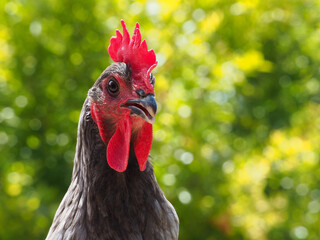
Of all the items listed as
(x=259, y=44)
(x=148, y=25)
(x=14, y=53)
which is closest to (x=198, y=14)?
(x=148, y=25)

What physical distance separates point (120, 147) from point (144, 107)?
0.20 meters

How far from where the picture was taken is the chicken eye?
1.71 meters

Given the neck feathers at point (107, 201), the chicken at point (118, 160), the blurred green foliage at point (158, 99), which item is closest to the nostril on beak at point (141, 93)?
the chicken at point (118, 160)

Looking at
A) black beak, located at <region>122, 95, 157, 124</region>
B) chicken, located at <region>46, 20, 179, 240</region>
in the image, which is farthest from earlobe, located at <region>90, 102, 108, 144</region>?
black beak, located at <region>122, 95, 157, 124</region>

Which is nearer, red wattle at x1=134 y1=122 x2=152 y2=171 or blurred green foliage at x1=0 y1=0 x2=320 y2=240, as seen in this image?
red wattle at x1=134 y1=122 x2=152 y2=171

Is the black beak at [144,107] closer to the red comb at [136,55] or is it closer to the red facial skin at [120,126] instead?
the red facial skin at [120,126]

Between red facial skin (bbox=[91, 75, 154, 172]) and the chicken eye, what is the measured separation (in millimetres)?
12

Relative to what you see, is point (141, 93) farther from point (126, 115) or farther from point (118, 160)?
point (118, 160)

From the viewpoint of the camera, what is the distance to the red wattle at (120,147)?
1689 mm

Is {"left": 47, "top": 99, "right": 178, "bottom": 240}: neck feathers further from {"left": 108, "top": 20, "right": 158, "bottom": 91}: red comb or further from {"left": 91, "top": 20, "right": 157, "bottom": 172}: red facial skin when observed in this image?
{"left": 108, "top": 20, "right": 158, "bottom": 91}: red comb

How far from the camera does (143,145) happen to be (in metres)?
1.77

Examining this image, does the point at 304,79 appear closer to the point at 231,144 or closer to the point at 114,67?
the point at 231,144

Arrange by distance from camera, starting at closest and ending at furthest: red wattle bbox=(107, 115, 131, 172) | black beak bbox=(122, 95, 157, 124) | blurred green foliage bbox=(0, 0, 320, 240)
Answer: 1. black beak bbox=(122, 95, 157, 124)
2. red wattle bbox=(107, 115, 131, 172)
3. blurred green foliage bbox=(0, 0, 320, 240)

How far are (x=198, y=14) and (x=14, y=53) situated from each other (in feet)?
5.71
